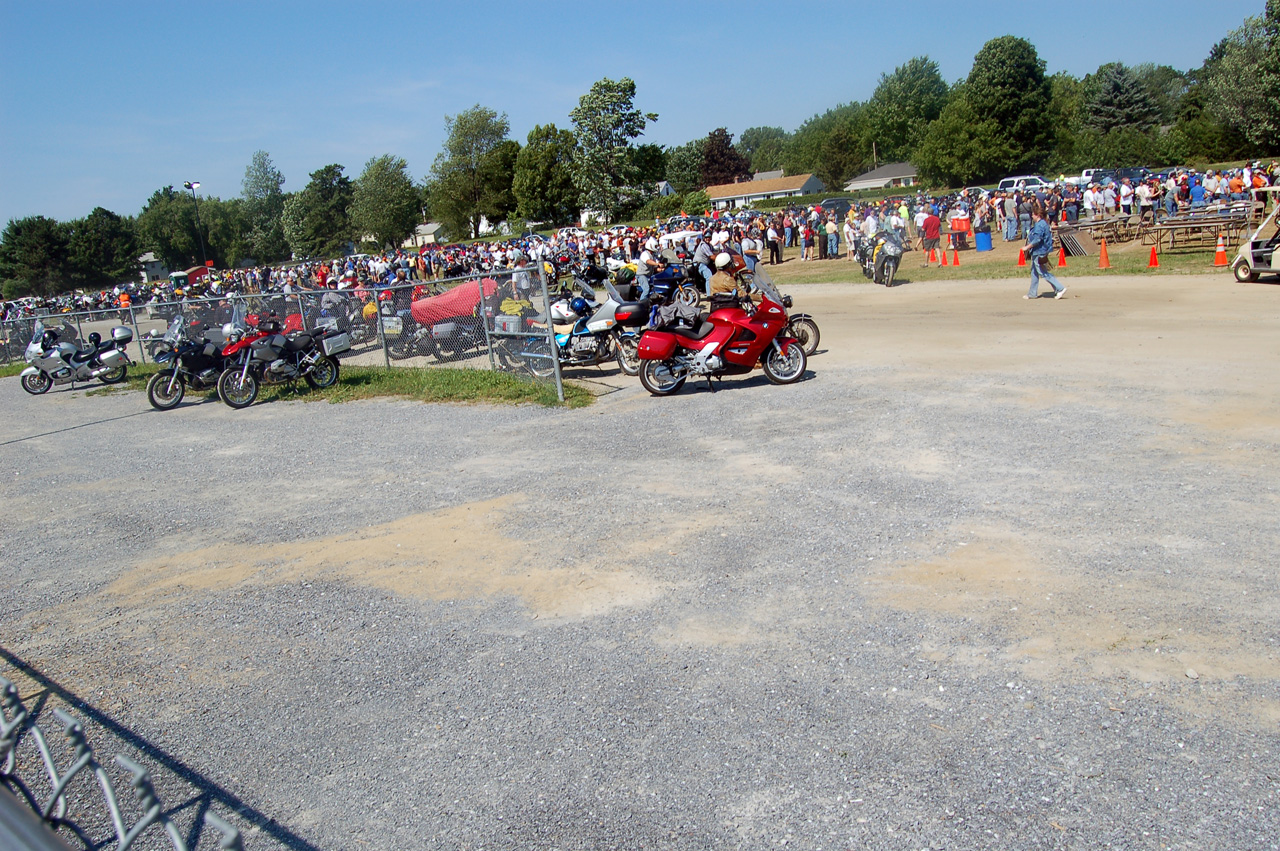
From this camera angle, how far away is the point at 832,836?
3031 mm

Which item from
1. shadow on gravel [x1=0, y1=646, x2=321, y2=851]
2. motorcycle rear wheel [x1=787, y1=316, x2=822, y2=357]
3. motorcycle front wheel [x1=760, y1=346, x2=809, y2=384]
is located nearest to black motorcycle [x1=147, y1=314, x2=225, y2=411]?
motorcycle front wheel [x1=760, y1=346, x2=809, y2=384]

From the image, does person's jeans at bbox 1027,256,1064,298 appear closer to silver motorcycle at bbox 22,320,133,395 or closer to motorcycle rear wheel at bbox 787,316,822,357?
motorcycle rear wheel at bbox 787,316,822,357

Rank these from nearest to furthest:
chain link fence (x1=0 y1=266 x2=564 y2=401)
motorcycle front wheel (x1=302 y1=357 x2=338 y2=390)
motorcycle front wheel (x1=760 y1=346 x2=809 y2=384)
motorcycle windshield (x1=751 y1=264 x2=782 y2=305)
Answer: motorcycle front wheel (x1=760 y1=346 x2=809 y2=384)
motorcycle windshield (x1=751 y1=264 x2=782 y2=305)
chain link fence (x1=0 y1=266 x2=564 y2=401)
motorcycle front wheel (x1=302 y1=357 x2=338 y2=390)

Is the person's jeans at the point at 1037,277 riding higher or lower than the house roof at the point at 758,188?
lower

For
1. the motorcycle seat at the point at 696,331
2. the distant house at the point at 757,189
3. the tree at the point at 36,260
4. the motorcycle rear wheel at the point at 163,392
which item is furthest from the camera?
the distant house at the point at 757,189

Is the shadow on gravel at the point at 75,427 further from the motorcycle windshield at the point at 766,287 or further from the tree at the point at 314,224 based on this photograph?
the tree at the point at 314,224

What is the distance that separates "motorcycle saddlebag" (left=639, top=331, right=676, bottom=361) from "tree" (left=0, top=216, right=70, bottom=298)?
335 ft

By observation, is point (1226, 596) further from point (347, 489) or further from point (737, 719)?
point (347, 489)

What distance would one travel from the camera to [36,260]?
91812 mm

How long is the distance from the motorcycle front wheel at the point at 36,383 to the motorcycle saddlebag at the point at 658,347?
536 inches

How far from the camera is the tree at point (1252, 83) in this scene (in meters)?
50.5

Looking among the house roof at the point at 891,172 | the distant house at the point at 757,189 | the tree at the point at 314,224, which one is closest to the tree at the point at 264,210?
the tree at the point at 314,224

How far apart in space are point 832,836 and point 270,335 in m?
12.7

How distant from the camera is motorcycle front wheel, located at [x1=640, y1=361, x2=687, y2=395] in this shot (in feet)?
35.2
